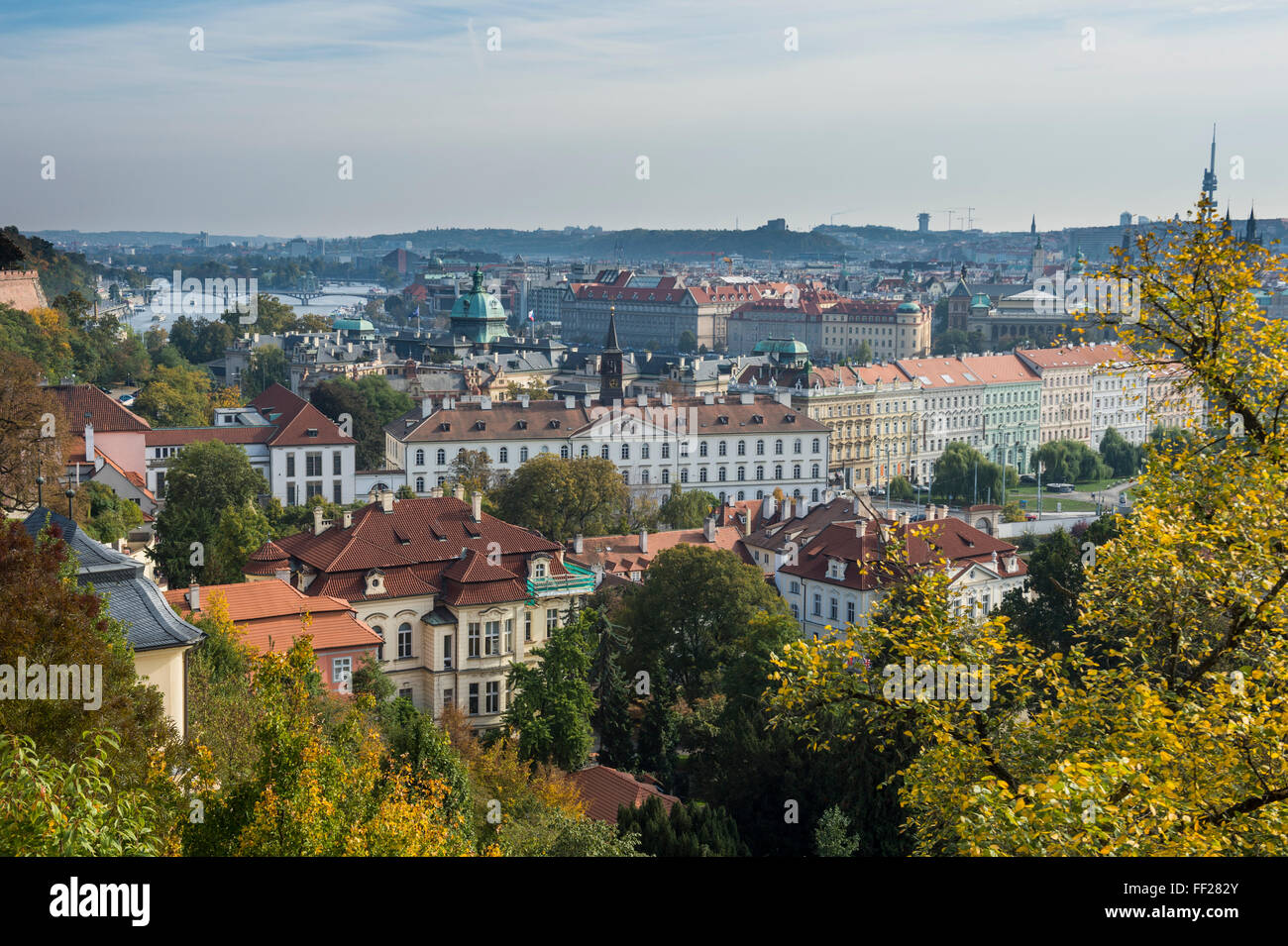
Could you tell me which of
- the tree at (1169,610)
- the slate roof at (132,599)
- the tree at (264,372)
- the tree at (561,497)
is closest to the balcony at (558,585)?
the slate roof at (132,599)

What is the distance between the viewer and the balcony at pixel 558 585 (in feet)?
108

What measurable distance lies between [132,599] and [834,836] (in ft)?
33.9

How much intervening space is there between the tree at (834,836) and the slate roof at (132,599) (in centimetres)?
925

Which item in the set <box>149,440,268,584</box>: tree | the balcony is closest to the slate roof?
the balcony

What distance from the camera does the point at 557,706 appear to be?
88.9ft

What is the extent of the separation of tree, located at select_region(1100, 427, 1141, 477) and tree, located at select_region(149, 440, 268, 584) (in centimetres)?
5427

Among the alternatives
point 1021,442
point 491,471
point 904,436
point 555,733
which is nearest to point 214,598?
point 555,733

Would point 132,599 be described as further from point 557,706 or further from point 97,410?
point 97,410

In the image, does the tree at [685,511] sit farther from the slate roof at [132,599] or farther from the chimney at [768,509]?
the slate roof at [132,599]

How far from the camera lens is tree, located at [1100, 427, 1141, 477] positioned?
8700cm

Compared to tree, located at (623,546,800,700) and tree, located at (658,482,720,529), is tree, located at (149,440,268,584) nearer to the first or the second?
tree, located at (623,546,800,700)

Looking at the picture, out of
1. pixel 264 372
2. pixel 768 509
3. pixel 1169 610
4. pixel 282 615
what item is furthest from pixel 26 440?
pixel 264 372

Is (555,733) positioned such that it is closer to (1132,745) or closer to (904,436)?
(1132,745)
